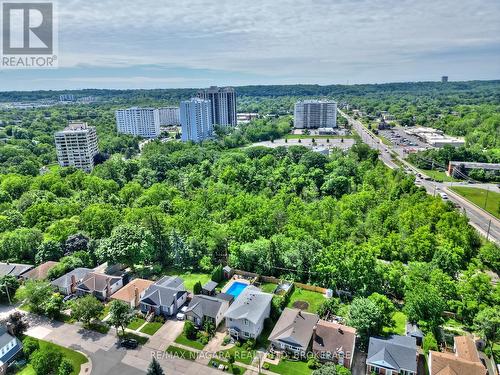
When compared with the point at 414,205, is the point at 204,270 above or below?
below

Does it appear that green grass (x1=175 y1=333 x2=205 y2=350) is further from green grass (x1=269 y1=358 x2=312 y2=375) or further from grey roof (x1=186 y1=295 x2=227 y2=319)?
green grass (x1=269 y1=358 x2=312 y2=375)

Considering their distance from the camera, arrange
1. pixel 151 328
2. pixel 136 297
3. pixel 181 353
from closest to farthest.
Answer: pixel 181 353 < pixel 151 328 < pixel 136 297

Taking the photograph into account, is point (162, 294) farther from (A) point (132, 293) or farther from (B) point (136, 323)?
(A) point (132, 293)

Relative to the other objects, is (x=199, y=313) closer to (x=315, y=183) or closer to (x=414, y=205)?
(x=414, y=205)

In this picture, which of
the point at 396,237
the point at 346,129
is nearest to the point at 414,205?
the point at 396,237

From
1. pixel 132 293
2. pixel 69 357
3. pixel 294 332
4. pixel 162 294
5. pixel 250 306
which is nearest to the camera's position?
pixel 69 357

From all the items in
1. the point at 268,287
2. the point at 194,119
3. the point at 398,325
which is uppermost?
the point at 194,119

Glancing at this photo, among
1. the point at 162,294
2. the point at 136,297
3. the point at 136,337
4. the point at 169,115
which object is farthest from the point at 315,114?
the point at 136,337
